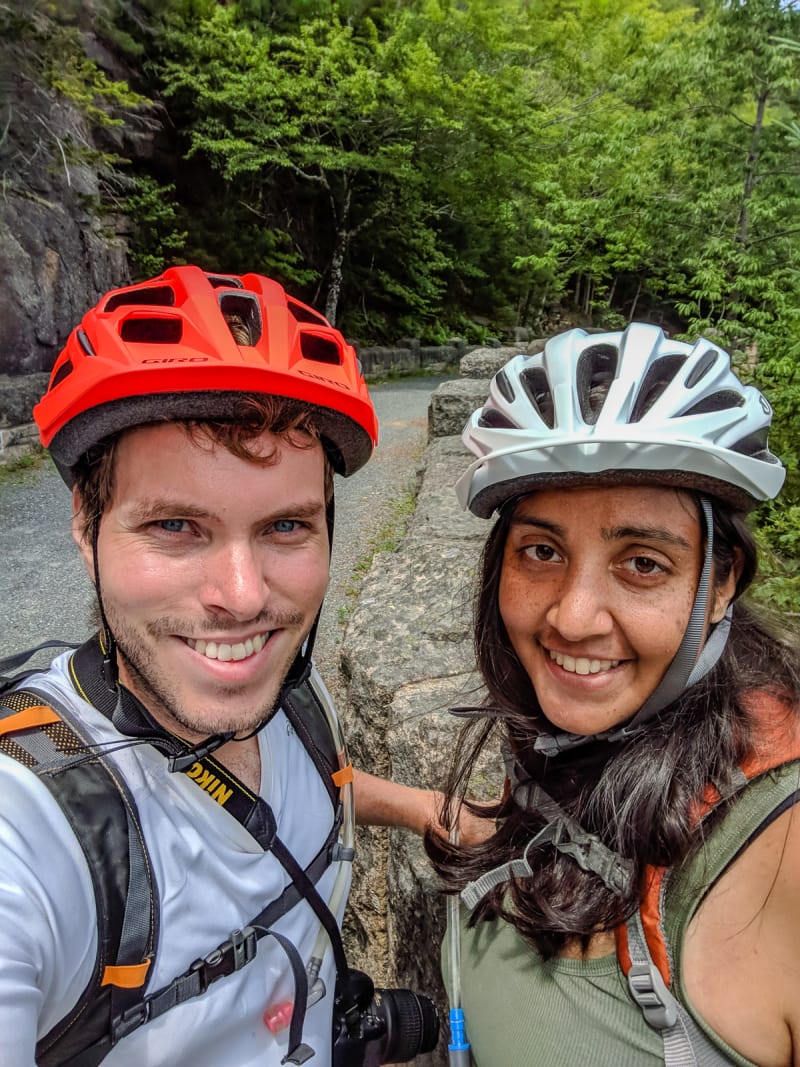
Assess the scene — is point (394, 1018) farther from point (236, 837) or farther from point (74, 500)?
point (74, 500)

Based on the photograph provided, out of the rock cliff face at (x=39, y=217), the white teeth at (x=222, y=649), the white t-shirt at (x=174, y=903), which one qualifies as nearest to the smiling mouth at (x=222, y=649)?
the white teeth at (x=222, y=649)

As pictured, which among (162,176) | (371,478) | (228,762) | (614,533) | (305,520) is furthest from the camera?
(162,176)

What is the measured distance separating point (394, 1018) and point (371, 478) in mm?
8184

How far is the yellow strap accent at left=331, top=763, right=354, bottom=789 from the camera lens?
72.7 inches

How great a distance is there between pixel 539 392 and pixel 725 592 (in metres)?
0.65

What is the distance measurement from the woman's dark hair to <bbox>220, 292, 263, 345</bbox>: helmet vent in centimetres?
73

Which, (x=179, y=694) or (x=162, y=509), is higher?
(x=162, y=509)

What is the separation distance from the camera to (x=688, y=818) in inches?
50.4

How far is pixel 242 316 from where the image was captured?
1641 mm

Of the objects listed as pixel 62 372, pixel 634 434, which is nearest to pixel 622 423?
pixel 634 434

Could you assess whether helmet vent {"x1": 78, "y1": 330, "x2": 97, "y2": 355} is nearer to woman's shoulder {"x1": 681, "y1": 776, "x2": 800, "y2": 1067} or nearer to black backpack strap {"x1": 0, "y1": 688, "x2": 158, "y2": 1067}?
black backpack strap {"x1": 0, "y1": 688, "x2": 158, "y2": 1067}

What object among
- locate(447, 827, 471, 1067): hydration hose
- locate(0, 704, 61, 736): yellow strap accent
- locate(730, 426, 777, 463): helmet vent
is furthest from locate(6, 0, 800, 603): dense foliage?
locate(0, 704, 61, 736): yellow strap accent

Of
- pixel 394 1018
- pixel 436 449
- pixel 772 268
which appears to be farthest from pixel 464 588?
pixel 772 268

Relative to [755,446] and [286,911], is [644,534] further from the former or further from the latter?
[286,911]
